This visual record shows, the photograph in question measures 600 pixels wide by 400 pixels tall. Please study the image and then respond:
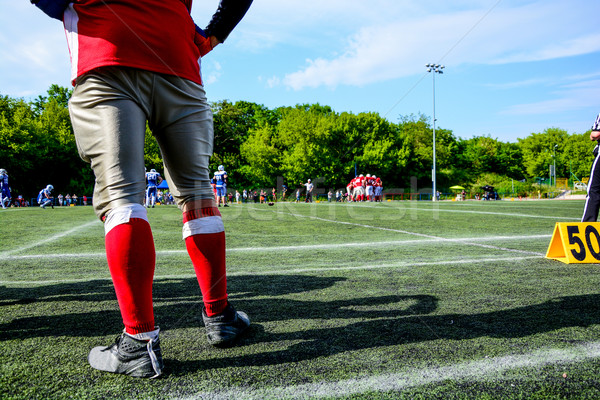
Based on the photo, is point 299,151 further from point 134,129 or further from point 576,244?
point 134,129

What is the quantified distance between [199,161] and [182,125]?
7.2 inches

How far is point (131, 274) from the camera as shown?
163cm

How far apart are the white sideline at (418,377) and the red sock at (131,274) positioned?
423mm

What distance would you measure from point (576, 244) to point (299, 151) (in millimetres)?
52048

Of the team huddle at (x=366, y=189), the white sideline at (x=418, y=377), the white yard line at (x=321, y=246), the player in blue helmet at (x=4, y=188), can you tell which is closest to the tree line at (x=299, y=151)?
the team huddle at (x=366, y=189)

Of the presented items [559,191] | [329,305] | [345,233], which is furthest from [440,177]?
[329,305]

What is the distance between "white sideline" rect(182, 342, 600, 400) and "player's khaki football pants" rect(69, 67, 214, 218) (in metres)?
0.85

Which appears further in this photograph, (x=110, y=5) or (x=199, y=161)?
(x=199, y=161)

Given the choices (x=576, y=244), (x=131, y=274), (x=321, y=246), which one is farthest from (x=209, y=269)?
(x=576, y=244)

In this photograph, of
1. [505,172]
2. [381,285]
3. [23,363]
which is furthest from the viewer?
[505,172]

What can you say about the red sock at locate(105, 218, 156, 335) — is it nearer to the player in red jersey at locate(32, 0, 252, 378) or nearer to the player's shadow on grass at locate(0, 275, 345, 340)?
the player in red jersey at locate(32, 0, 252, 378)

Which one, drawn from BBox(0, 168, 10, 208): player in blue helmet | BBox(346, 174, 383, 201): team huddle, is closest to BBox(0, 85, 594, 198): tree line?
BBox(346, 174, 383, 201): team huddle

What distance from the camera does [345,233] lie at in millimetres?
6711

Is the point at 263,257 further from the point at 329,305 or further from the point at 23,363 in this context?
the point at 23,363
